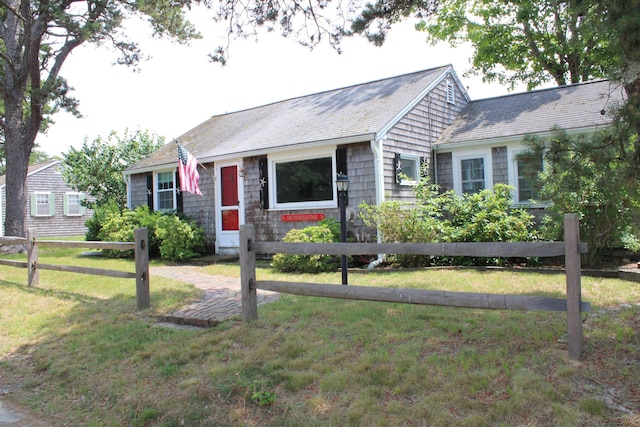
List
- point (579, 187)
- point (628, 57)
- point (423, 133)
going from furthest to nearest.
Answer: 1. point (423, 133)
2. point (579, 187)
3. point (628, 57)

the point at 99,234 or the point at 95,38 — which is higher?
the point at 95,38

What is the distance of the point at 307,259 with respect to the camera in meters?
9.35

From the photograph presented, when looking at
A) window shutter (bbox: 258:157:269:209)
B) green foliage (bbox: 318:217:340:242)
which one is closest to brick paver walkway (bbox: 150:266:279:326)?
green foliage (bbox: 318:217:340:242)

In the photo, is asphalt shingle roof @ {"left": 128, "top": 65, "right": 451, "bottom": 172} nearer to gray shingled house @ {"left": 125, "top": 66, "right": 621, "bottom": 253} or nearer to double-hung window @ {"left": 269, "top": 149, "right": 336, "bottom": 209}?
gray shingled house @ {"left": 125, "top": 66, "right": 621, "bottom": 253}

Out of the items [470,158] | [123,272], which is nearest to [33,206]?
[123,272]

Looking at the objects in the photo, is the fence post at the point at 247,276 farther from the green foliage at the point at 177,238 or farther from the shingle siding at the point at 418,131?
the green foliage at the point at 177,238

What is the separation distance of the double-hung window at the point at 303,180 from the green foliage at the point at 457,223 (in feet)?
4.91

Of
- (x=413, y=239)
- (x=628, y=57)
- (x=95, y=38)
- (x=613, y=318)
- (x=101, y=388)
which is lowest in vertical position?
(x=101, y=388)

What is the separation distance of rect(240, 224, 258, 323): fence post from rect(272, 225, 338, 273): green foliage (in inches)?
150

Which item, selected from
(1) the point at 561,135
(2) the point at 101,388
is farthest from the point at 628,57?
(2) the point at 101,388

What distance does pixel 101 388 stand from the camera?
4375 millimetres

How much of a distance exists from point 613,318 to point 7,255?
1637 centimetres

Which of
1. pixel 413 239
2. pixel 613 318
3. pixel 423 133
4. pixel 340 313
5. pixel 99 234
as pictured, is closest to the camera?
pixel 613 318

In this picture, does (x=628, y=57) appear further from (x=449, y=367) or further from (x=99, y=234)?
(x=99, y=234)
